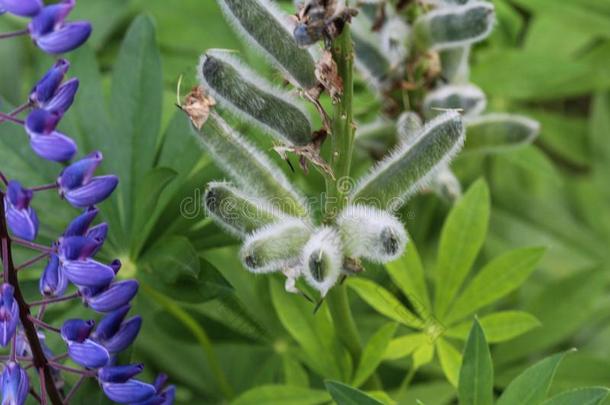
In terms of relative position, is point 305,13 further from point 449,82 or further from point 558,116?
point 558,116

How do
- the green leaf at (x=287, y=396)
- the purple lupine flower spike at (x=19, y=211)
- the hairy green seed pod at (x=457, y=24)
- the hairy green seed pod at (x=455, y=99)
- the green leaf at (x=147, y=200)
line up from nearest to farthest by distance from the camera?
the purple lupine flower spike at (x=19, y=211)
the green leaf at (x=147, y=200)
the green leaf at (x=287, y=396)
the hairy green seed pod at (x=457, y=24)
the hairy green seed pod at (x=455, y=99)

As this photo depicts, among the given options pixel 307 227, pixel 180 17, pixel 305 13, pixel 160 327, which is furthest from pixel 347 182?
pixel 180 17

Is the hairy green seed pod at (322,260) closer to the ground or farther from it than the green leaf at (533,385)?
farther from it

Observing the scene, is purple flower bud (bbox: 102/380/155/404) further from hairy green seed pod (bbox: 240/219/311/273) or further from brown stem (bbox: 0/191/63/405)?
→ hairy green seed pod (bbox: 240/219/311/273)

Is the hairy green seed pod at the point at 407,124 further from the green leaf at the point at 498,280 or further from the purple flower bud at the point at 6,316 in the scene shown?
the purple flower bud at the point at 6,316

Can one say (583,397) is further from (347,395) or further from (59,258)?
(59,258)

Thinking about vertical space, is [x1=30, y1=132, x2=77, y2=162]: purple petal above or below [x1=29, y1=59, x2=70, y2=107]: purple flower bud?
below

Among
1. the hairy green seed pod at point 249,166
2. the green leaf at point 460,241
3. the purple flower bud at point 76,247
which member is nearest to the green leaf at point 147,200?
the hairy green seed pod at point 249,166

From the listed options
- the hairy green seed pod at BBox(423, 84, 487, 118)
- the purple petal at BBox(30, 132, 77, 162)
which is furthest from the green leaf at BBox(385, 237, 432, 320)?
the purple petal at BBox(30, 132, 77, 162)
